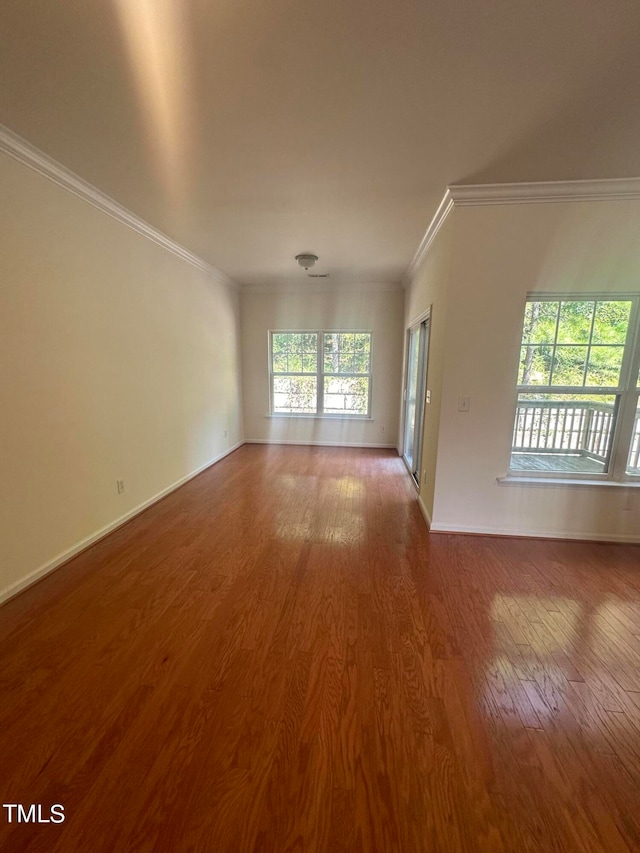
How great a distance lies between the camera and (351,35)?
4.18 ft

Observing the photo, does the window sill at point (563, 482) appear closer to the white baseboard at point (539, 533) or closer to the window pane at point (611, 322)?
the white baseboard at point (539, 533)

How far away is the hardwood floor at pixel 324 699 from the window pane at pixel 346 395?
328 centimetres

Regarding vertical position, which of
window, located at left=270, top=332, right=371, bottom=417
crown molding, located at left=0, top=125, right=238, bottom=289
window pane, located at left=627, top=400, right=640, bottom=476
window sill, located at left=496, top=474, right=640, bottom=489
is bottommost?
window sill, located at left=496, top=474, right=640, bottom=489

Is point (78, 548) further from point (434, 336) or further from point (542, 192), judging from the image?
point (542, 192)

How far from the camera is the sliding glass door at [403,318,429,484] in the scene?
3.61 meters

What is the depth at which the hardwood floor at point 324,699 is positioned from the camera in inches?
40.7

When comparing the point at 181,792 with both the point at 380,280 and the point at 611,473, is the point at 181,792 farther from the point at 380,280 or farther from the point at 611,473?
the point at 380,280

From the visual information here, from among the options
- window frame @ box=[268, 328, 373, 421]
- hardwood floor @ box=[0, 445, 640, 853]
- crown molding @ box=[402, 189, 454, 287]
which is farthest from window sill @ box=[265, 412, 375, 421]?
hardwood floor @ box=[0, 445, 640, 853]

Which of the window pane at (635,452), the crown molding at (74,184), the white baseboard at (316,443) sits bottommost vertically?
the white baseboard at (316,443)

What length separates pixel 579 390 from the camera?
2.61 metres

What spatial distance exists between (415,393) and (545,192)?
7.39 feet

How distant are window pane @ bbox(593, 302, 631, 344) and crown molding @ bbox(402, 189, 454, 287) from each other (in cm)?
133

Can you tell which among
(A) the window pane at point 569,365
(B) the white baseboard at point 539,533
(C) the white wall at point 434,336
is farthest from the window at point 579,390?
(C) the white wall at point 434,336

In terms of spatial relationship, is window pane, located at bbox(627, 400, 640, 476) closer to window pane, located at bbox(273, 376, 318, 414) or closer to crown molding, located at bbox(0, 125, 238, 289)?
window pane, located at bbox(273, 376, 318, 414)
